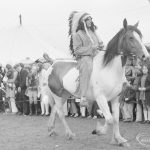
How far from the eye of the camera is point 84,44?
31.8ft

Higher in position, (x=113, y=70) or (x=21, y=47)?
(x=21, y=47)

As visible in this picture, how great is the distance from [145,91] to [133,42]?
183 inches

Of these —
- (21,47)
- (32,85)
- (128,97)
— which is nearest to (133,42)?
(128,97)

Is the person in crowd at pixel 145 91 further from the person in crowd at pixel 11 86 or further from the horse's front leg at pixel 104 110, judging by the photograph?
the person in crowd at pixel 11 86

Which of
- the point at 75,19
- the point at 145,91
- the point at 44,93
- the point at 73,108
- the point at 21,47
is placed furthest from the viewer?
the point at 21,47

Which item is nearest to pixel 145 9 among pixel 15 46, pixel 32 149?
pixel 15 46

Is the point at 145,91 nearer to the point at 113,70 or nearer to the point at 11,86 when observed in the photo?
the point at 113,70

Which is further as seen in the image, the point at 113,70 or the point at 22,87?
the point at 22,87

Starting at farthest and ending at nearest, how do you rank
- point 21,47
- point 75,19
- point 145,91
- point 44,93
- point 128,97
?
point 21,47 < point 128,97 < point 145,91 < point 44,93 < point 75,19

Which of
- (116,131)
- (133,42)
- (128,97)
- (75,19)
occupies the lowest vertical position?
(116,131)

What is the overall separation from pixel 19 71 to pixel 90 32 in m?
9.58

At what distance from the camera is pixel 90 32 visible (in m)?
9.70

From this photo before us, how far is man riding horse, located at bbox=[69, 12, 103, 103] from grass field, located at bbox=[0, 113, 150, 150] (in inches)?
41.6

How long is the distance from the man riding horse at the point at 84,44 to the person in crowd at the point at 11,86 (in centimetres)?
931
